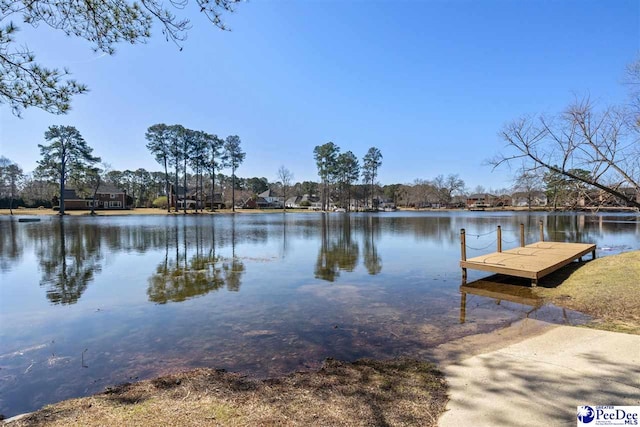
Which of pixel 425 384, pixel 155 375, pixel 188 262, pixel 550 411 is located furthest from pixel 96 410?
pixel 188 262

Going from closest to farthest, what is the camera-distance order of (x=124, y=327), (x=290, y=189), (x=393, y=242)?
(x=124, y=327) → (x=393, y=242) → (x=290, y=189)

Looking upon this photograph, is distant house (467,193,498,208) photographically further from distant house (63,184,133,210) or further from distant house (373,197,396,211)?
distant house (63,184,133,210)

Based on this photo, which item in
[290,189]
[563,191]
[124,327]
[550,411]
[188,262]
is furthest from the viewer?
[290,189]

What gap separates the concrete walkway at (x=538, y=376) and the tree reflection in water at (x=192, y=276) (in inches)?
292

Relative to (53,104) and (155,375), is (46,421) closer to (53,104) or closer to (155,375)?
(155,375)

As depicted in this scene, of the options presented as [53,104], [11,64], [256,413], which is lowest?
[256,413]

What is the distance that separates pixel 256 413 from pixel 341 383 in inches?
50.8

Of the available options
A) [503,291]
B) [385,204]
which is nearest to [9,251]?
[503,291]

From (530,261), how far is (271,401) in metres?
11.4

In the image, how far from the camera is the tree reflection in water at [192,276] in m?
10.3

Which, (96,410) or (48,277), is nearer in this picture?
(96,410)

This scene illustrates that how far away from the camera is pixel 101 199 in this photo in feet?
247

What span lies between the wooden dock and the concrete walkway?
14.8ft

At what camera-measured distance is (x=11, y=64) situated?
4.39 meters
